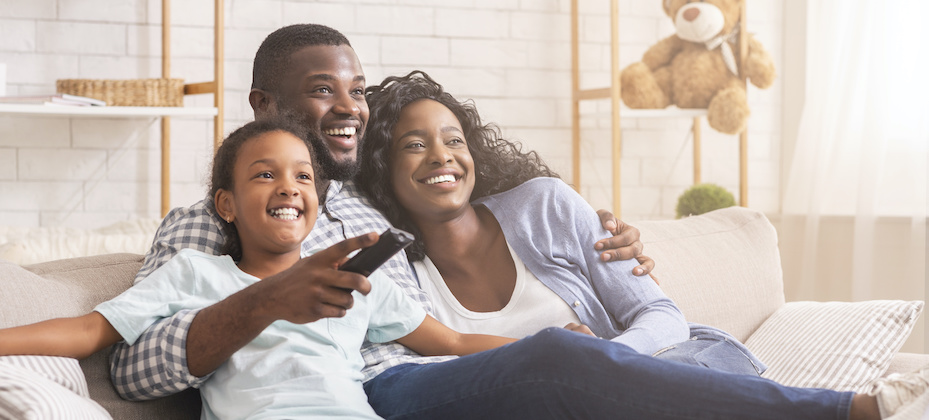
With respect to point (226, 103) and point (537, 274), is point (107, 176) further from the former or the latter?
point (537, 274)

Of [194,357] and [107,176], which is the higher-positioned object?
[107,176]

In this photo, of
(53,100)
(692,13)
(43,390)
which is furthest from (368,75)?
(43,390)

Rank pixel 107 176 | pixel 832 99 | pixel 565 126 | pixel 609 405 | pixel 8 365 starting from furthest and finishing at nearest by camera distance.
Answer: pixel 565 126, pixel 832 99, pixel 107 176, pixel 609 405, pixel 8 365

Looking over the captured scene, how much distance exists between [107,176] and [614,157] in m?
1.73

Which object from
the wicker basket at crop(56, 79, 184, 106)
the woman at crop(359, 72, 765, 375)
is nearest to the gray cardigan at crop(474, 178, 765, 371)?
the woman at crop(359, 72, 765, 375)

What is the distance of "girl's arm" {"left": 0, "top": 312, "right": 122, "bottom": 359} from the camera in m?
1.12

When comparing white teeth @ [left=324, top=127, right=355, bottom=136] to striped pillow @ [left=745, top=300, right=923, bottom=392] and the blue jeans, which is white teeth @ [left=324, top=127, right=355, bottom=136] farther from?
striped pillow @ [left=745, top=300, right=923, bottom=392]

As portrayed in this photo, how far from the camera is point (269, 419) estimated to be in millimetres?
1166

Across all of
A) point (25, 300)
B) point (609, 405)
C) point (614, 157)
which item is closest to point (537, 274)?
point (609, 405)

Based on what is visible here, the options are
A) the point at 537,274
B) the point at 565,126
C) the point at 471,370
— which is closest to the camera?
the point at 471,370

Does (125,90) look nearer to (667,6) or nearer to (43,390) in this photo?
(43,390)

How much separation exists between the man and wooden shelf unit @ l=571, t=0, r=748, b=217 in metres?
1.42

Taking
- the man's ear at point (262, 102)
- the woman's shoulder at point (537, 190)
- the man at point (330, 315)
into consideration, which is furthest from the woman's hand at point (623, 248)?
the man's ear at point (262, 102)

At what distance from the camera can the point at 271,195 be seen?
1.34 metres
